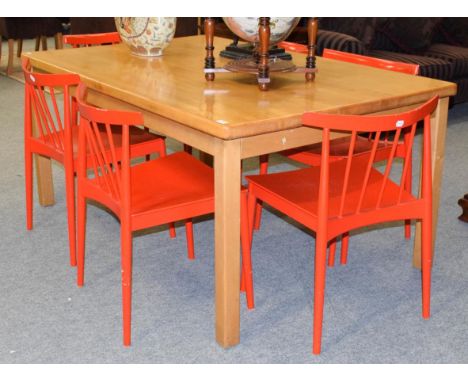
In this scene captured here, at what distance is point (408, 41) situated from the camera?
461cm

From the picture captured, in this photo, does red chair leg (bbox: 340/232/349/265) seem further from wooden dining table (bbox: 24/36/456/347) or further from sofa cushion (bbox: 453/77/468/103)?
sofa cushion (bbox: 453/77/468/103)

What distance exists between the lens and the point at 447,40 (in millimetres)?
4902

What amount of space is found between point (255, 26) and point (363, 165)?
0.58m

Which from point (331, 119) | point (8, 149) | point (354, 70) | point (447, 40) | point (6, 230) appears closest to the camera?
point (331, 119)

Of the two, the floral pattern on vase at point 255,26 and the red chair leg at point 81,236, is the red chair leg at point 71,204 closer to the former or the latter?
the red chair leg at point 81,236

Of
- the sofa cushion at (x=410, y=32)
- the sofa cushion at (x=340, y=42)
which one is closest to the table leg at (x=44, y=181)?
the sofa cushion at (x=340, y=42)

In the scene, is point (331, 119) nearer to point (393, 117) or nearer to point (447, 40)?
point (393, 117)

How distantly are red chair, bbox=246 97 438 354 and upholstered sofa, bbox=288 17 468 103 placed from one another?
210cm

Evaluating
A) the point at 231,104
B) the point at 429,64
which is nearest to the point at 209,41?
the point at 231,104

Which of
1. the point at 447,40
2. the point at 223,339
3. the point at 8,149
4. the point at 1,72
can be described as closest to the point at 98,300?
the point at 223,339

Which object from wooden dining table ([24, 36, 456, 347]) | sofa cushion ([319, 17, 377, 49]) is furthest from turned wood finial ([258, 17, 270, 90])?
sofa cushion ([319, 17, 377, 49])

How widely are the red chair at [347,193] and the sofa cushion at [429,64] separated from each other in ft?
6.79

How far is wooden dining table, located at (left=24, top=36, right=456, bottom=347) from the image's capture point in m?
1.91

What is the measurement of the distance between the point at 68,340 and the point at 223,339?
471 mm
